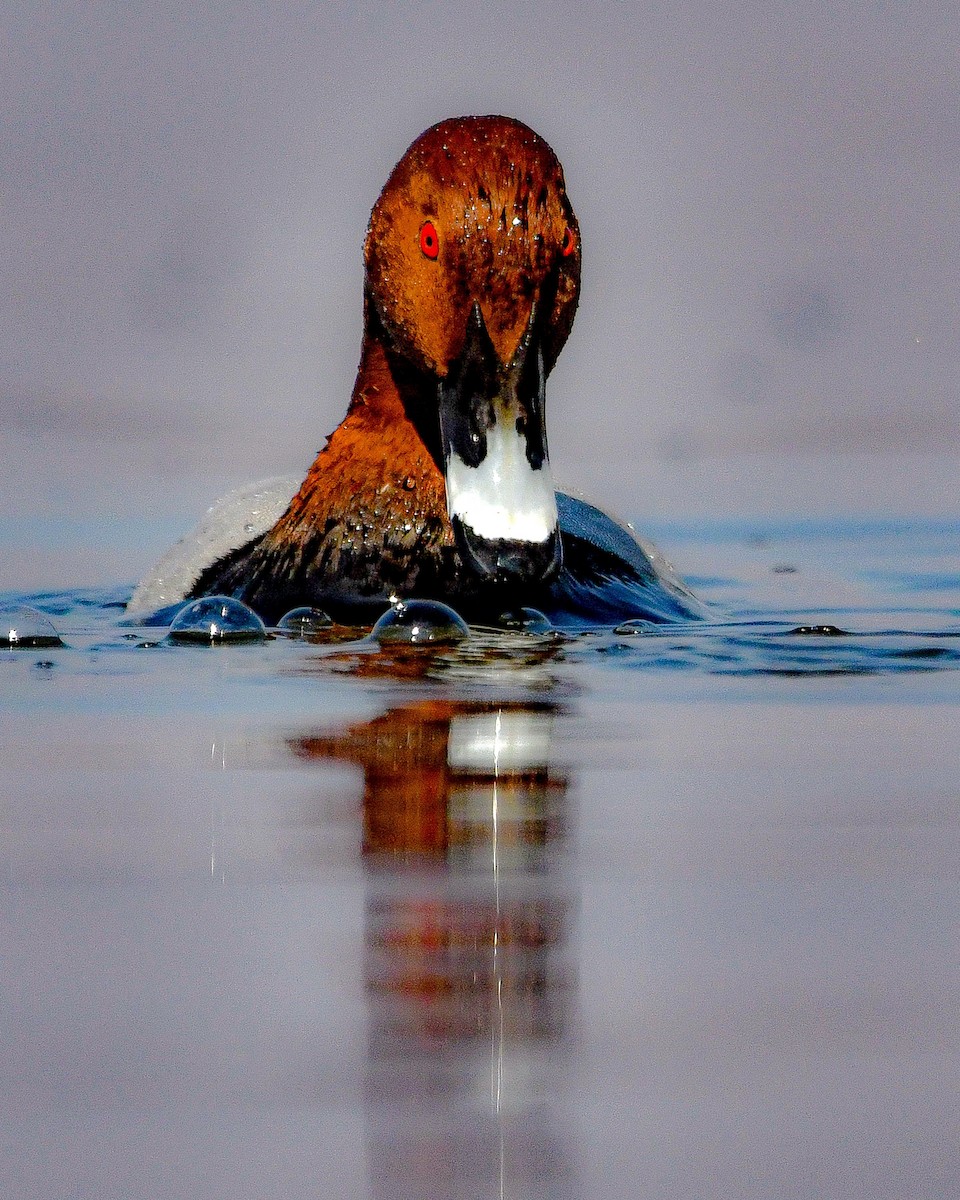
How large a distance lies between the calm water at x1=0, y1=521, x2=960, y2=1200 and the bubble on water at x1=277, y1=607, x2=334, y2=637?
1.62 m

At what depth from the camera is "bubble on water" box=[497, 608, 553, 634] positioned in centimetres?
521

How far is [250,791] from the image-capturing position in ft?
8.54

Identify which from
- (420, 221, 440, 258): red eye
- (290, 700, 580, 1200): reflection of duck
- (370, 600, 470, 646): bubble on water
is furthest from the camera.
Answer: (420, 221, 440, 258): red eye

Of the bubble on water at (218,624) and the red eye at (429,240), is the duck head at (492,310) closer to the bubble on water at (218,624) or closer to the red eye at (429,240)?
the red eye at (429,240)

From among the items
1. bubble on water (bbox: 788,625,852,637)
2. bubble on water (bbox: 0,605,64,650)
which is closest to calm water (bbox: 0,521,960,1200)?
bubble on water (bbox: 0,605,64,650)

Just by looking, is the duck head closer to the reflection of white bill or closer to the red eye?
the red eye

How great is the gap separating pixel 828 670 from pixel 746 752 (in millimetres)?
1363

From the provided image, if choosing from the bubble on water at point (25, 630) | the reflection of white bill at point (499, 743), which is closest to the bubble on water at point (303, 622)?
the bubble on water at point (25, 630)

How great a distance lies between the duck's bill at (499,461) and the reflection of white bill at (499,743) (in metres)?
1.97

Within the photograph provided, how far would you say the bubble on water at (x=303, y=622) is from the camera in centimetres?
523

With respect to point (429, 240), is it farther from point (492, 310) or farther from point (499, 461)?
point (499, 461)

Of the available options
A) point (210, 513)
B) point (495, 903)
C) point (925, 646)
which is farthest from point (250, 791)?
point (210, 513)

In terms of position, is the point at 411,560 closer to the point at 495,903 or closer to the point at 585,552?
the point at 585,552

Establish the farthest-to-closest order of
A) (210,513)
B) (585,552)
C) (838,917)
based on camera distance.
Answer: (210,513) < (585,552) < (838,917)
